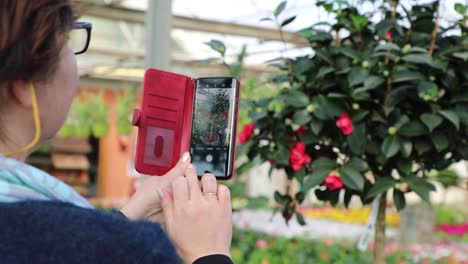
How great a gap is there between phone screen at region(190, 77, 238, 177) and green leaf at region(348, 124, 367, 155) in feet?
3.17

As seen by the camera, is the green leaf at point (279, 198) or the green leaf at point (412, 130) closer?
the green leaf at point (412, 130)

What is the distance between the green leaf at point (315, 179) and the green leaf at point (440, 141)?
1.06 ft

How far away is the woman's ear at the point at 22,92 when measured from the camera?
2.73 feet

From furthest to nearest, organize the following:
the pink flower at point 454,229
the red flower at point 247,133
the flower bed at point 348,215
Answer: the flower bed at point 348,215, the pink flower at point 454,229, the red flower at point 247,133

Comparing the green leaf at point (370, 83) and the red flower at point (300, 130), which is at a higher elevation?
the green leaf at point (370, 83)

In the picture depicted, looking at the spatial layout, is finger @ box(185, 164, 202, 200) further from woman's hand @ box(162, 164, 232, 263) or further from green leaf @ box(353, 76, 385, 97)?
green leaf @ box(353, 76, 385, 97)

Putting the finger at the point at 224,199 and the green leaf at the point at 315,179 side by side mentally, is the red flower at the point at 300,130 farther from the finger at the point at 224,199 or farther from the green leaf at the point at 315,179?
the finger at the point at 224,199

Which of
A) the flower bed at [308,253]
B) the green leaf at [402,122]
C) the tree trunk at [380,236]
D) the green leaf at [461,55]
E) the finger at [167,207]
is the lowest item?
the flower bed at [308,253]

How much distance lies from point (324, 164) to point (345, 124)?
145 millimetres

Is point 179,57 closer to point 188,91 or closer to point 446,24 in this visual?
point 446,24

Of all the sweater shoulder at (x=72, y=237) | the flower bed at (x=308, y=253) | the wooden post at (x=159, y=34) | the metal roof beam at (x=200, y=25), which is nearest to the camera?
the sweater shoulder at (x=72, y=237)

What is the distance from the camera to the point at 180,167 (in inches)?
40.5

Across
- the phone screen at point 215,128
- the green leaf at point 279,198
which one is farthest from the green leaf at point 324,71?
the phone screen at point 215,128

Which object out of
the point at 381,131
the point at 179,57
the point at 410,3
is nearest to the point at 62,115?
the point at 381,131
